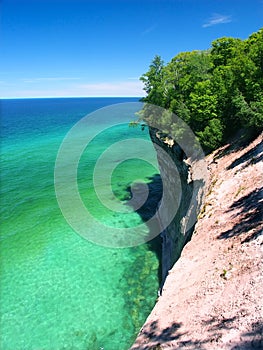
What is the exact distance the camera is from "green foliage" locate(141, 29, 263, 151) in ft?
66.4

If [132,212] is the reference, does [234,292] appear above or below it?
above

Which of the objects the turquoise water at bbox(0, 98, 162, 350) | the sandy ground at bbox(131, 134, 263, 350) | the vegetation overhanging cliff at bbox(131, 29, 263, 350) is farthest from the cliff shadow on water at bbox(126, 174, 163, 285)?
the sandy ground at bbox(131, 134, 263, 350)

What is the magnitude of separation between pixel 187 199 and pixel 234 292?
42.7ft

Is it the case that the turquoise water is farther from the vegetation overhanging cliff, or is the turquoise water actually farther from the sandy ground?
the sandy ground

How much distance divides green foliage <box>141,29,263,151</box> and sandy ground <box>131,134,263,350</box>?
20.5 feet

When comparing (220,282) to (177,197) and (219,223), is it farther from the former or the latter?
(177,197)

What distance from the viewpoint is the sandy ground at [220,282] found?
7484 millimetres

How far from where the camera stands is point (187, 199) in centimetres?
2150

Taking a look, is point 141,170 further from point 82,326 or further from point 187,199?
point 82,326

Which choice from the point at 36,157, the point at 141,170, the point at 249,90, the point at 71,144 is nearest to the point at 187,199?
the point at 249,90

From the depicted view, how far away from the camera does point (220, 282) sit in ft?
31.4

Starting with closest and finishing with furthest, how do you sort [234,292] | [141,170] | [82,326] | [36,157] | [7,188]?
[234,292] → [82,326] → [7,188] → [141,170] → [36,157]

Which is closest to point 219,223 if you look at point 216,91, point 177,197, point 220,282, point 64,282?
point 220,282

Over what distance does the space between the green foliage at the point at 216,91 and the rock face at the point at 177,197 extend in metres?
2.31
